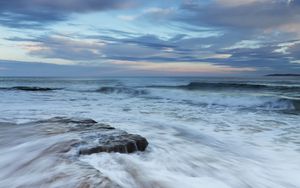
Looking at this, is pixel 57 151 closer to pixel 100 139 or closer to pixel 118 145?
pixel 100 139

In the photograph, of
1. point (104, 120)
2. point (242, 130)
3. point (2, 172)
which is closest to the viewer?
point (2, 172)

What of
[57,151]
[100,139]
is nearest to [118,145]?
[100,139]

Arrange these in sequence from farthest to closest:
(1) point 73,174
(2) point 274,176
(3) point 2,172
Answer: (2) point 274,176 < (3) point 2,172 < (1) point 73,174

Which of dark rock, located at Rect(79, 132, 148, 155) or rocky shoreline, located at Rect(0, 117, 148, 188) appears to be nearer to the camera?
rocky shoreline, located at Rect(0, 117, 148, 188)

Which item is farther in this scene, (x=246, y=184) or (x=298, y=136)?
(x=298, y=136)

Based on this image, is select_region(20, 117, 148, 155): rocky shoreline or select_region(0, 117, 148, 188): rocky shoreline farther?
select_region(20, 117, 148, 155): rocky shoreline

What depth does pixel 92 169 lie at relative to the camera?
143 inches

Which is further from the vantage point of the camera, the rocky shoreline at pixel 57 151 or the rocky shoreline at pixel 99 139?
the rocky shoreline at pixel 99 139

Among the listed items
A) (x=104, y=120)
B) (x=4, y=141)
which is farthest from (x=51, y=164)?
(x=104, y=120)

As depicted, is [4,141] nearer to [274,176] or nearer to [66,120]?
[66,120]

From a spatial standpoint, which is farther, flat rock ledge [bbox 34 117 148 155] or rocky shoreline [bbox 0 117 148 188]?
flat rock ledge [bbox 34 117 148 155]

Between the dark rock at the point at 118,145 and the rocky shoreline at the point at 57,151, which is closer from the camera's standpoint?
the rocky shoreline at the point at 57,151

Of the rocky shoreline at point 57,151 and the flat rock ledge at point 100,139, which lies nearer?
the rocky shoreline at point 57,151

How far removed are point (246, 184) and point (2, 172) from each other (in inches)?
118
